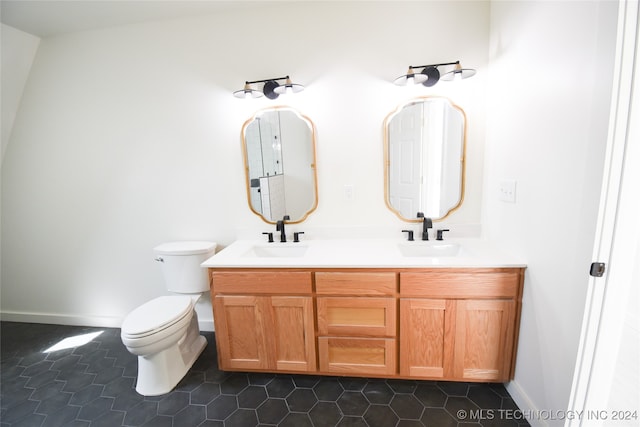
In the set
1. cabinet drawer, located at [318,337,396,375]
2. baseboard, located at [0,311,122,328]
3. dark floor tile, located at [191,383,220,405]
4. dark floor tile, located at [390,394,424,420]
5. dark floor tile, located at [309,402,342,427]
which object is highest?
cabinet drawer, located at [318,337,396,375]

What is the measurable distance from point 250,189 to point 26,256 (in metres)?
2.25

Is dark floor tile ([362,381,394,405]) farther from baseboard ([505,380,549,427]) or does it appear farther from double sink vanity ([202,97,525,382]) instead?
baseboard ([505,380,549,427])

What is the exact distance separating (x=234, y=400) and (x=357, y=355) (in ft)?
2.58

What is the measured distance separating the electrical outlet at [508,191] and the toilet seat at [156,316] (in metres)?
2.10

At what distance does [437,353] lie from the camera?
5.15 ft

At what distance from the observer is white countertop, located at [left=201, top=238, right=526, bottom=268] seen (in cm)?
150

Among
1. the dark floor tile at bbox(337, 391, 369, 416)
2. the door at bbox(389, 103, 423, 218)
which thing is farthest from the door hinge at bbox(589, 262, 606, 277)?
the dark floor tile at bbox(337, 391, 369, 416)

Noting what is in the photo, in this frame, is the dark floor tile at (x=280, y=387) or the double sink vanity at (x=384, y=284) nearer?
the double sink vanity at (x=384, y=284)

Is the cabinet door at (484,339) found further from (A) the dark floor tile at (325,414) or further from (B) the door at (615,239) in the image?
(A) the dark floor tile at (325,414)

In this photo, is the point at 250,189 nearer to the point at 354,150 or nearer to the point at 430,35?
the point at 354,150

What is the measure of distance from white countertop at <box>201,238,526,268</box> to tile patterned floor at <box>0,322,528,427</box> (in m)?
0.79

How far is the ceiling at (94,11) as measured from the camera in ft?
5.75

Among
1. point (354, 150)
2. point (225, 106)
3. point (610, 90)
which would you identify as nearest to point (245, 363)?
point (354, 150)

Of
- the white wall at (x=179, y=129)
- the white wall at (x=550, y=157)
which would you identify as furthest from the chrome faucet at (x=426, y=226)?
the white wall at (x=550, y=157)
